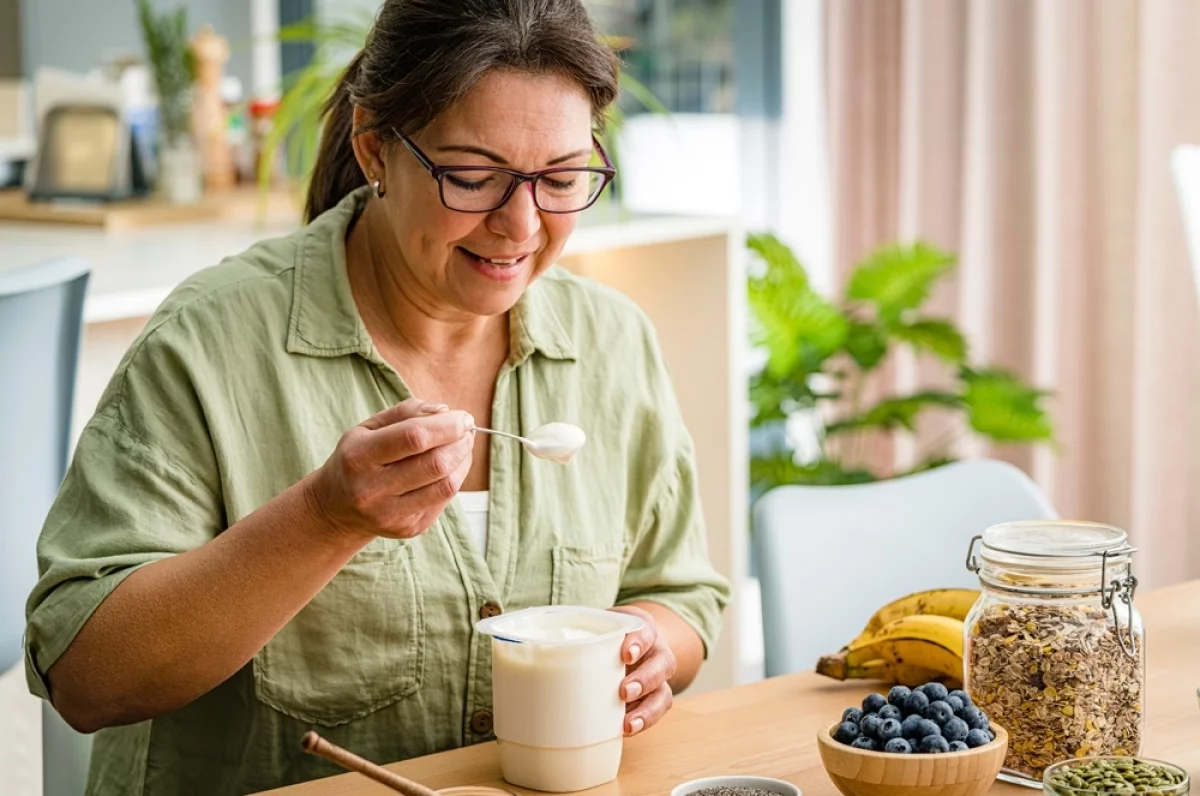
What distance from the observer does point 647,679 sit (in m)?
1.32

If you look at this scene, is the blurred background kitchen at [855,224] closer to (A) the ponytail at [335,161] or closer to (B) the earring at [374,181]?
(A) the ponytail at [335,161]

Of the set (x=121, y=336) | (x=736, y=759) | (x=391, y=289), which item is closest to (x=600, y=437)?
(x=391, y=289)

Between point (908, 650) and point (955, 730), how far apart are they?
13.2 inches

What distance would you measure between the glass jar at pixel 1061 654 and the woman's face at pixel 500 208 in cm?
50

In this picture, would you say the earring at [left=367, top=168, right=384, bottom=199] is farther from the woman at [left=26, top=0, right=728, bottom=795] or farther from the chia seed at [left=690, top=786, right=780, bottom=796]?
the chia seed at [left=690, top=786, right=780, bottom=796]

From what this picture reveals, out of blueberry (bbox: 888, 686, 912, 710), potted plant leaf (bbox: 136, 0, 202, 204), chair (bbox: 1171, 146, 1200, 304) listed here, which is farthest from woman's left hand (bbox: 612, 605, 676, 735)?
potted plant leaf (bbox: 136, 0, 202, 204)

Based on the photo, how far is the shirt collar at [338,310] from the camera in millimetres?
1492

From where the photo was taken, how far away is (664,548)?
169 centimetres

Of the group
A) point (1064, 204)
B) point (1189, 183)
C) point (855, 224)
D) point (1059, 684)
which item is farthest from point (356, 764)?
point (855, 224)

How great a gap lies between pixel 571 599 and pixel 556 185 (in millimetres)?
422

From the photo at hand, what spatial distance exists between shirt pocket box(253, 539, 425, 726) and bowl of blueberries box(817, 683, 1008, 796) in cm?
50

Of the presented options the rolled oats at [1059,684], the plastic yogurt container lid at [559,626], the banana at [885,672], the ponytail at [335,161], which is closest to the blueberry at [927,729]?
the rolled oats at [1059,684]

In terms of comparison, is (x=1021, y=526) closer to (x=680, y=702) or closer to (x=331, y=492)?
(x=680, y=702)

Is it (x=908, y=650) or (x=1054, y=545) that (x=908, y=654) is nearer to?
(x=908, y=650)
